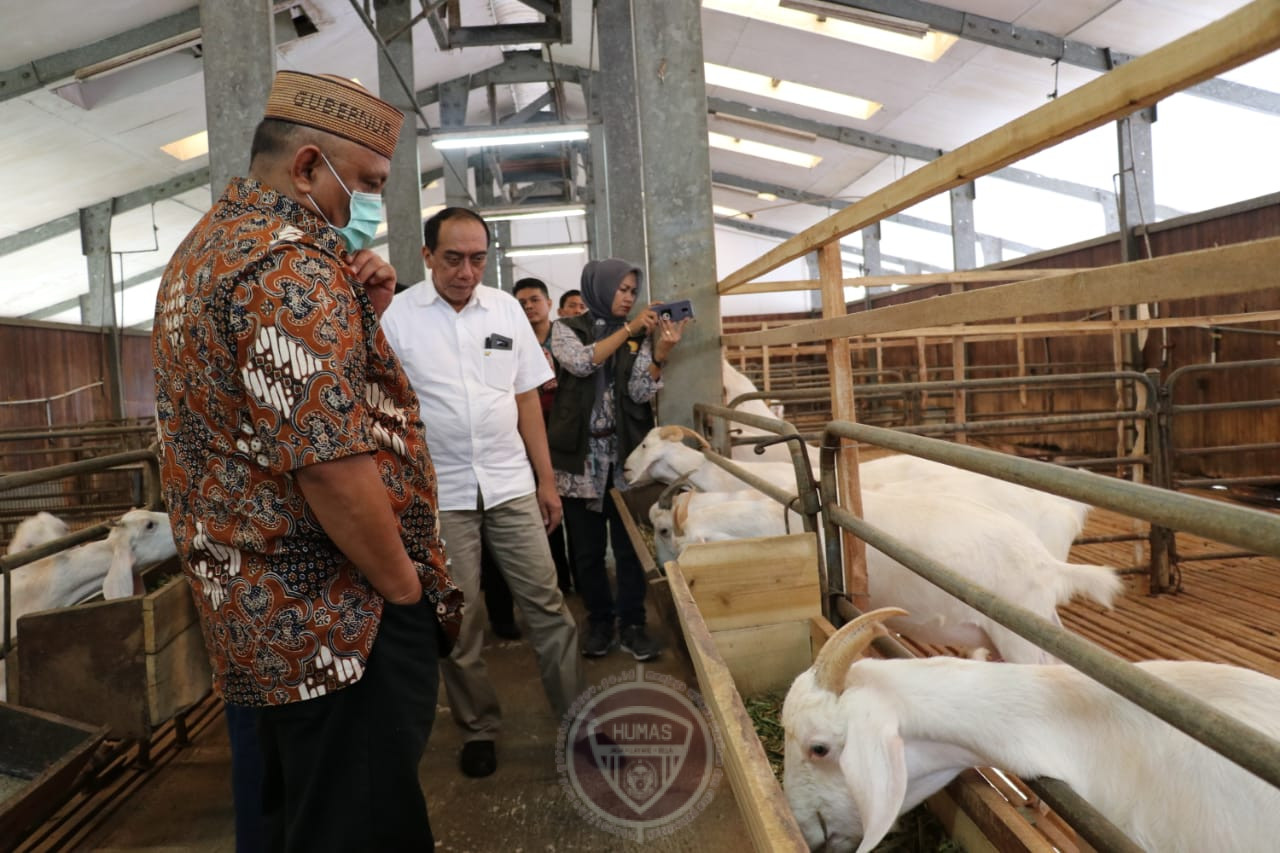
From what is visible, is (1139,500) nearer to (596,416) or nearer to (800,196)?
(596,416)

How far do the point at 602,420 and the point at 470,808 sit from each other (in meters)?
1.73

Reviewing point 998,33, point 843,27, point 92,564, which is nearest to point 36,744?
point 92,564

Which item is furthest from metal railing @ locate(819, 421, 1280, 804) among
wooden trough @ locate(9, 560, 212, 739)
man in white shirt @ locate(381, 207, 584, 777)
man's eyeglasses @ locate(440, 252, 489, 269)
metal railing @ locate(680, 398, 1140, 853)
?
wooden trough @ locate(9, 560, 212, 739)

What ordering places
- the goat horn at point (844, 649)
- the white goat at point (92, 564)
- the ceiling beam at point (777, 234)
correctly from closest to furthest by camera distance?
the goat horn at point (844, 649), the white goat at point (92, 564), the ceiling beam at point (777, 234)

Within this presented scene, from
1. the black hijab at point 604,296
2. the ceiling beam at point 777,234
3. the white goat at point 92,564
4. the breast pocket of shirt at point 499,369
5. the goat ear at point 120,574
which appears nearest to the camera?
the breast pocket of shirt at point 499,369

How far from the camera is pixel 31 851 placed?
252 cm

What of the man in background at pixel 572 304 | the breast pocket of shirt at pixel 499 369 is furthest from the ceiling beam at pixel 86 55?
the breast pocket of shirt at pixel 499 369

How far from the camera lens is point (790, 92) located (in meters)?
13.7

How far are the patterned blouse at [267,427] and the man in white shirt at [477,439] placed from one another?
3.82ft

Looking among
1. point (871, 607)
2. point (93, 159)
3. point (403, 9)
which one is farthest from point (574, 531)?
point (93, 159)

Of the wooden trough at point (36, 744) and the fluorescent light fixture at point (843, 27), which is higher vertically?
the fluorescent light fixture at point (843, 27)

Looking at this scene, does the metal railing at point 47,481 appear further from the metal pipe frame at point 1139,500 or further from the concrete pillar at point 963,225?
the concrete pillar at point 963,225

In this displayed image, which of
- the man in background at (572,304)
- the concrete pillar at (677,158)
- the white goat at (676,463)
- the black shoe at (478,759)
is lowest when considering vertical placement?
the black shoe at (478,759)

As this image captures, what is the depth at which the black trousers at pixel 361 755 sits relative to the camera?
1.45m
